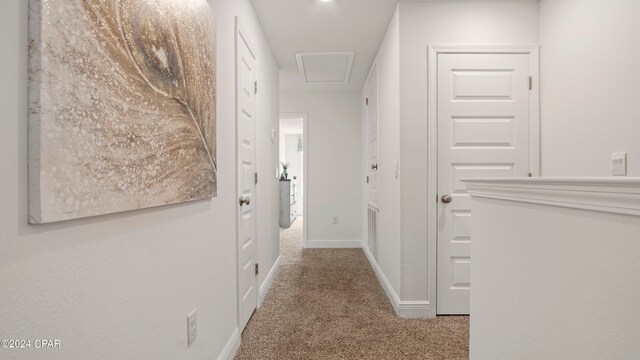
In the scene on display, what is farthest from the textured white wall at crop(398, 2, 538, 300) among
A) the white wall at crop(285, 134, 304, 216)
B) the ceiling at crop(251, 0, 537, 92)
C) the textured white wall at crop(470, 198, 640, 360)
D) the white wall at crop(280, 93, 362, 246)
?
the white wall at crop(285, 134, 304, 216)

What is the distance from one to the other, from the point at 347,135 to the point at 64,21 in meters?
4.02

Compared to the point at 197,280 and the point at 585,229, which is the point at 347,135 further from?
the point at 585,229

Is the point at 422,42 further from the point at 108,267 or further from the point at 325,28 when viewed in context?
the point at 108,267

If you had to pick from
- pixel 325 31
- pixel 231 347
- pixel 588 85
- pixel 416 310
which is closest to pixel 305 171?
pixel 325 31

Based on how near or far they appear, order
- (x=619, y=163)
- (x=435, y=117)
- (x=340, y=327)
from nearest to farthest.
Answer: (x=619, y=163) → (x=340, y=327) → (x=435, y=117)

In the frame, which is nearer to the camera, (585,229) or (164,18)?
(585,229)

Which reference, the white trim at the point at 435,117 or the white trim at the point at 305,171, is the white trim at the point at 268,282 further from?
the white trim at the point at 435,117

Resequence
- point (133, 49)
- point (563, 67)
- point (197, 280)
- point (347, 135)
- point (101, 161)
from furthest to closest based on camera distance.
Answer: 1. point (347, 135)
2. point (563, 67)
3. point (197, 280)
4. point (133, 49)
5. point (101, 161)

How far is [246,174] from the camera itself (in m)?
2.08

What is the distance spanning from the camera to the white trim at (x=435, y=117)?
2178mm

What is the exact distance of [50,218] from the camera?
22.1 inches

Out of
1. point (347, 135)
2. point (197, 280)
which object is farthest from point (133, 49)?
point (347, 135)

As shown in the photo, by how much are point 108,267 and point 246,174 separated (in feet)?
4.44

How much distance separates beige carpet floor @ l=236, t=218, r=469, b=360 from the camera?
1.78 metres
